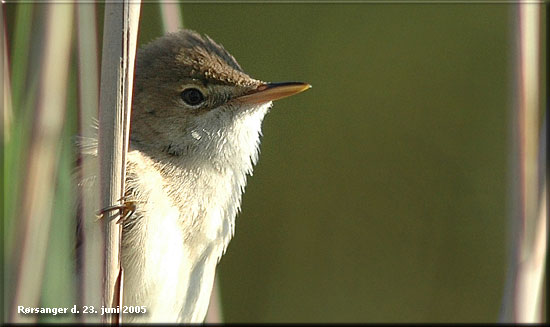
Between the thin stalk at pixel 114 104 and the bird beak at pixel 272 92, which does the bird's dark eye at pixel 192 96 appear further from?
the thin stalk at pixel 114 104

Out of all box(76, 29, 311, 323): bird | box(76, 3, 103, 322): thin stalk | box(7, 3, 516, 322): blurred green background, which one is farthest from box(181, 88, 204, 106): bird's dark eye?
box(7, 3, 516, 322): blurred green background

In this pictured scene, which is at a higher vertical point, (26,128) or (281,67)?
(281,67)

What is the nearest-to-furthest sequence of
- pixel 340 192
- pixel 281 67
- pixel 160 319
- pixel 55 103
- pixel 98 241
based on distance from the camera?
1. pixel 98 241
2. pixel 55 103
3. pixel 160 319
4. pixel 281 67
5. pixel 340 192

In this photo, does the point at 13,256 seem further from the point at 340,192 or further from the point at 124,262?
the point at 340,192

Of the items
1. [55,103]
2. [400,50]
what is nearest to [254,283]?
[400,50]

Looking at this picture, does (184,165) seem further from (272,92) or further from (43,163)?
(43,163)

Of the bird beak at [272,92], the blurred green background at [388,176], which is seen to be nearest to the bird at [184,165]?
the bird beak at [272,92]
